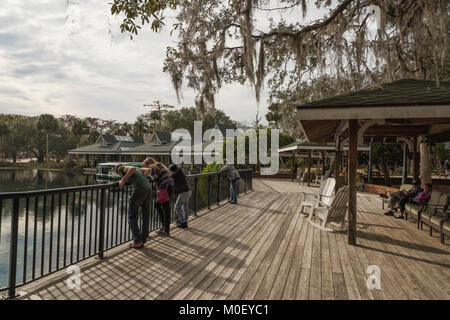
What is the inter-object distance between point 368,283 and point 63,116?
282 ft

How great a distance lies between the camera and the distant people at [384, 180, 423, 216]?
267 inches

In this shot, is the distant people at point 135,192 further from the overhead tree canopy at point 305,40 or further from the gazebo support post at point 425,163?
the gazebo support post at point 425,163

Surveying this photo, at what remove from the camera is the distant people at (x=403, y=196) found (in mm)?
6775

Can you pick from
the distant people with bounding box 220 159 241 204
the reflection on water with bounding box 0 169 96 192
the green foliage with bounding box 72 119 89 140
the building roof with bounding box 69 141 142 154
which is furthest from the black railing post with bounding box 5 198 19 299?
the green foliage with bounding box 72 119 89 140

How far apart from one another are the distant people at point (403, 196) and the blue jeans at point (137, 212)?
6402 millimetres

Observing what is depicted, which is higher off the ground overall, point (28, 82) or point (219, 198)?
point (28, 82)

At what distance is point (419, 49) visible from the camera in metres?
7.54

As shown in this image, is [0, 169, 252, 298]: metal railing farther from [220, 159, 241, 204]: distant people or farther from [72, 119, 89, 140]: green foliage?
[72, 119, 89, 140]: green foliage

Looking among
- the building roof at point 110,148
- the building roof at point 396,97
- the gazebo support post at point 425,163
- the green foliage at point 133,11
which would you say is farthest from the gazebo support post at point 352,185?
the building roof at point 110,148

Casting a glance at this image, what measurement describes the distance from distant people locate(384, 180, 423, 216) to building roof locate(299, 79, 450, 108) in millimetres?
2704
